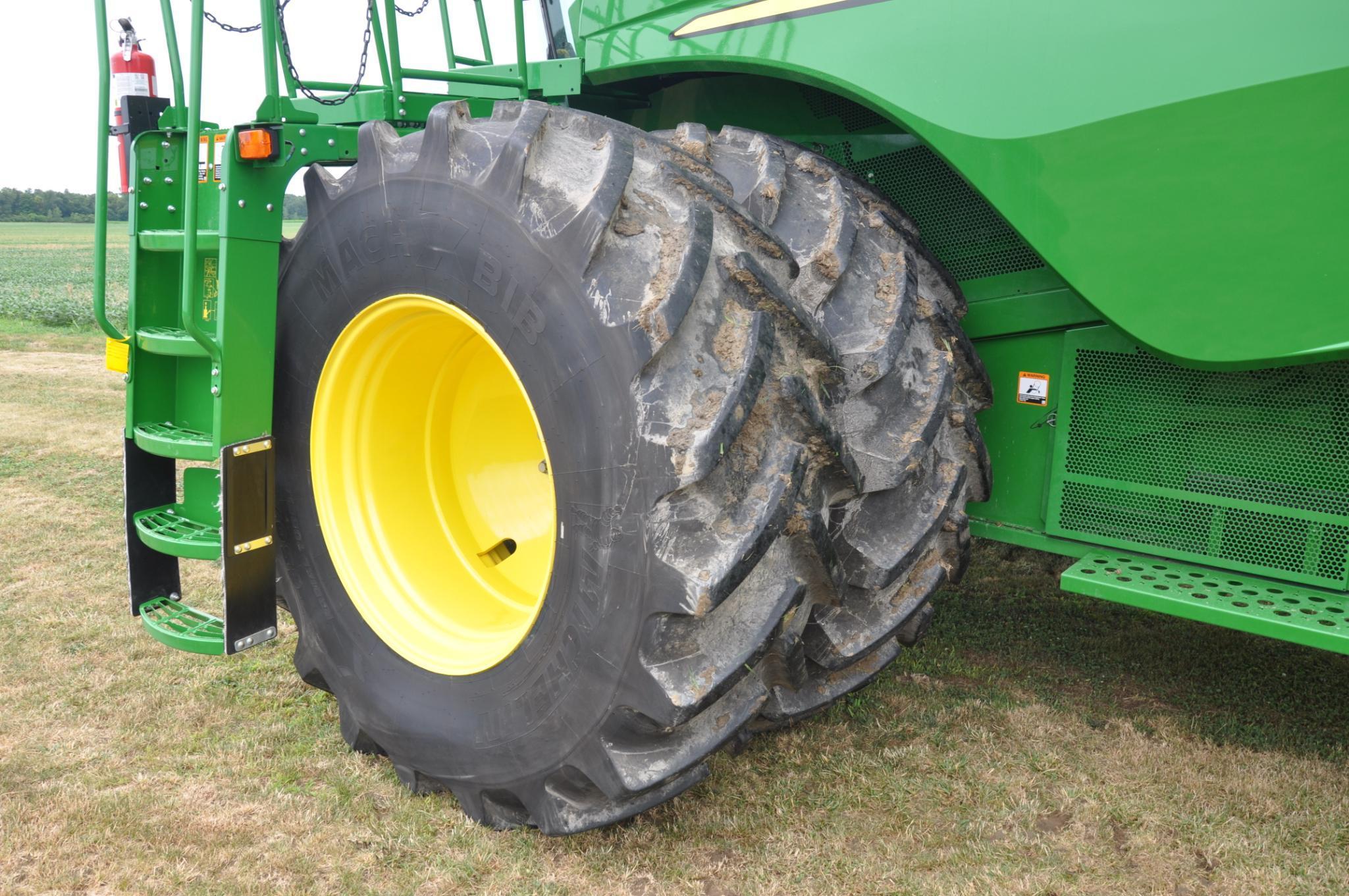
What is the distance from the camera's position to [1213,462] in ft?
7.46

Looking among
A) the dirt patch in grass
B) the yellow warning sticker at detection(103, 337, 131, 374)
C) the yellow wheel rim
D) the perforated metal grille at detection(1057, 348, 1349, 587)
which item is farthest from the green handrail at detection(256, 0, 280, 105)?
the perforated metal grille at detection(1057, 348, 1349, 587)

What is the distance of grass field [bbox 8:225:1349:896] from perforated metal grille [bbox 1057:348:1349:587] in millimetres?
607

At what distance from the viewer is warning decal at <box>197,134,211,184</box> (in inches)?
111

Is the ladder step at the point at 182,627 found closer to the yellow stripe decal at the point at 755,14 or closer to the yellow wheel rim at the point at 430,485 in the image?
the yellow wheel rim at the point at 430,485

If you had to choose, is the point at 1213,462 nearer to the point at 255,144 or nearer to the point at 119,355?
the point at 255,144

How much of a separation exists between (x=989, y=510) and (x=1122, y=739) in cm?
71

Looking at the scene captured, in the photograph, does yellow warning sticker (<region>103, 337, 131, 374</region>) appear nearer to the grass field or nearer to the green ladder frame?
the green ladder frame

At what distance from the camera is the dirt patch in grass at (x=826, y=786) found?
2.22 metres

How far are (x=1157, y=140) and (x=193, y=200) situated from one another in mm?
2179

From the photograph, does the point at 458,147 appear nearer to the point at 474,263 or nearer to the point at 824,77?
the point at 474,263

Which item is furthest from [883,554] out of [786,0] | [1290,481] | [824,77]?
[786,0]

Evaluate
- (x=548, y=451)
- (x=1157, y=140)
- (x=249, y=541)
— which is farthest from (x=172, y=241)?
(x=1157, y=140)

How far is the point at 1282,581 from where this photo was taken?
225 centimetres

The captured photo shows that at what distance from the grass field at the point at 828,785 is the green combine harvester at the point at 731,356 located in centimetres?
18
